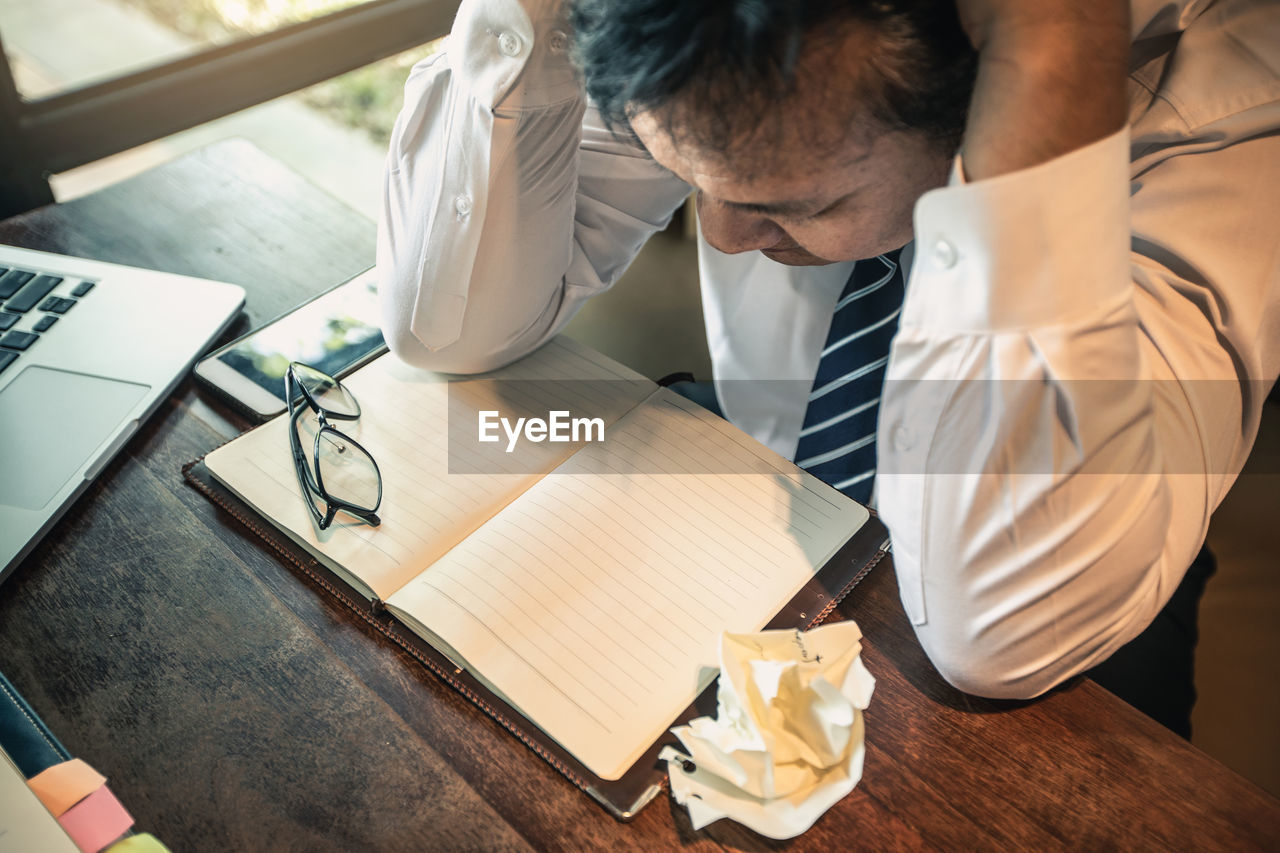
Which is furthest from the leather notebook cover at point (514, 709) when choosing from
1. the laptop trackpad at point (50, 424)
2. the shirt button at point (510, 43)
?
the shirt button at point (510, 43)

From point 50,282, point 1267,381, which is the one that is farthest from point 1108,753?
point 50,282

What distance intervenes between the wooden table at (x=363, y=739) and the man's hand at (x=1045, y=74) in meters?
0.37

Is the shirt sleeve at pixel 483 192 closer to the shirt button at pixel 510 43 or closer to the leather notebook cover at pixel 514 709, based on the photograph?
the shirt button at pixel 510 43

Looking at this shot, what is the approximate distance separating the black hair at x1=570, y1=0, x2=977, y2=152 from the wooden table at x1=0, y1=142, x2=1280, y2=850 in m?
0.39

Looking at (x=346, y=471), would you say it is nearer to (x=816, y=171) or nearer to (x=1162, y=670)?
(x=816, y=171)

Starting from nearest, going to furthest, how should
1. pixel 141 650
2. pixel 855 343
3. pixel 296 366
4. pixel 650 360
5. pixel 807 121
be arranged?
pixel 807 121, pixel 141 650, pixel 296 366, pixel 855 343, pixel 650 360

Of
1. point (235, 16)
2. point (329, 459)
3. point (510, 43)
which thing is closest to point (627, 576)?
point (329, 459)

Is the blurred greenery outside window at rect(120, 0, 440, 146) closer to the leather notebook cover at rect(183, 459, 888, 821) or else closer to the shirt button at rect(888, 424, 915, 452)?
the leather notebook cover at rect(183, 459, 888, 821)

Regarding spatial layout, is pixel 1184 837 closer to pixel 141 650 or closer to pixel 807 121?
pixel 807 121

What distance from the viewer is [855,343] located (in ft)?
3.14

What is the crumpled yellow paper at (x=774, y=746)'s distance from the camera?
553mm

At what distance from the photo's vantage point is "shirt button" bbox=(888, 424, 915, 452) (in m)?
0.63

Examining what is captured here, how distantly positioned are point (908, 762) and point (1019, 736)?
0.09m

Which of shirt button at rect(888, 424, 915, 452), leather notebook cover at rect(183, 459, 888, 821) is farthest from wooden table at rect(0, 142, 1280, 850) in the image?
shirt button at rect(888, 424, 915, 452)
